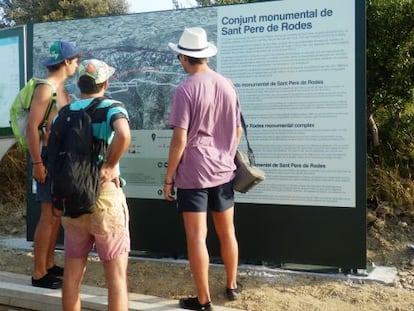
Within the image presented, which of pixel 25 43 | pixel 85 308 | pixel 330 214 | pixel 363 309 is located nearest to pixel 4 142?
pixel 25 43

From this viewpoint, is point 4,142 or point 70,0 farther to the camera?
point 70,0

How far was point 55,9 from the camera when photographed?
1040 inches

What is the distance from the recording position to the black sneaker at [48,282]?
13.7 ft

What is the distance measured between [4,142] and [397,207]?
176 inches

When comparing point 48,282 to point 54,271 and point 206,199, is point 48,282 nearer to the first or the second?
point 54,271

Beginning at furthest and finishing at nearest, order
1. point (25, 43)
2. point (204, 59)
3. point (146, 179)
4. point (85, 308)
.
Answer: point (25, 43), point (146, 179), point (85, 308), point (204, 59)

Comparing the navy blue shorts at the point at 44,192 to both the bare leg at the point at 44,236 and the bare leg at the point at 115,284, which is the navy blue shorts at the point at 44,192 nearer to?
the bare leg at the point at 44,236

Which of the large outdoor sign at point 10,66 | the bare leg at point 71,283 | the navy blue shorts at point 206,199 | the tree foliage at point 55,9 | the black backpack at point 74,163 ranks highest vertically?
the tree foliage at point 55,9

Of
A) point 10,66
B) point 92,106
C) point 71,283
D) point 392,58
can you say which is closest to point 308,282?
point 71,283

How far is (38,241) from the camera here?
4152mm

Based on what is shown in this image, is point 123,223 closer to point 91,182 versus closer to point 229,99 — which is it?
point 91,182

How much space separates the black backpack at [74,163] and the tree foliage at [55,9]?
886 inches

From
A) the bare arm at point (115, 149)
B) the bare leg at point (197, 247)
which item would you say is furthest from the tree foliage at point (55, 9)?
the bare arm at point (115, 149)

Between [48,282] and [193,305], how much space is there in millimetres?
1276
